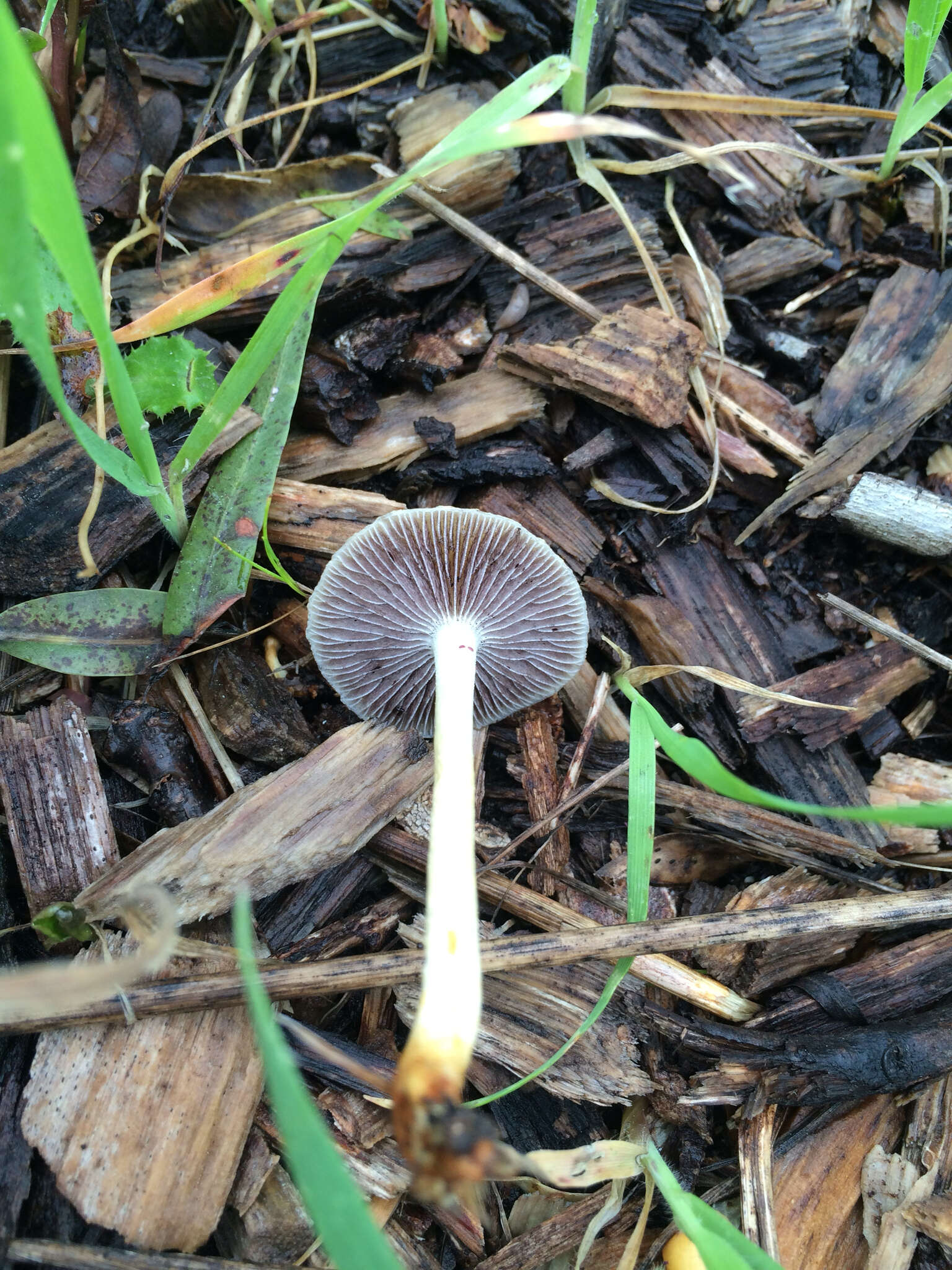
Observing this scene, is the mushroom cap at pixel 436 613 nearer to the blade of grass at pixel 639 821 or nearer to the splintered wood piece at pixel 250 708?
the splintered wood piece at pixel 250 708

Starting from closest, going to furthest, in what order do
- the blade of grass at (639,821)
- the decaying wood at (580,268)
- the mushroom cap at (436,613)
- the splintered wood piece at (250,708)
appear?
the blade of grass at (639,821) < the mushroom cap at (436,613) < the splintered wood piece at (250,708) < the decaying wood at (580,268)

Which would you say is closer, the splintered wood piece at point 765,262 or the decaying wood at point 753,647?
the decaying wood at point 753,647

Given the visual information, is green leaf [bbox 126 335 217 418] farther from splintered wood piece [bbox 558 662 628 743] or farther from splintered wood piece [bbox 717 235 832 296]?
splintered wood piece [bbox 717 235 832 296]

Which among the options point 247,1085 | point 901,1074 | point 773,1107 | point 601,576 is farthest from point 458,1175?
point 601,576

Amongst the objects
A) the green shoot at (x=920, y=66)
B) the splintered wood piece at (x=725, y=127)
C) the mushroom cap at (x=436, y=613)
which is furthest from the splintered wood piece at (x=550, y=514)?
the green shoot at (x=920, y=66)

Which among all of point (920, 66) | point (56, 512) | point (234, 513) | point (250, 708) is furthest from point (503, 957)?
point (920, 66)

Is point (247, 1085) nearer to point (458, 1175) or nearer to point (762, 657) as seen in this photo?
point (458, 1175)

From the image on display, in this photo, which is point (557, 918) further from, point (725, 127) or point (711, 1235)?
point (725, 127)
